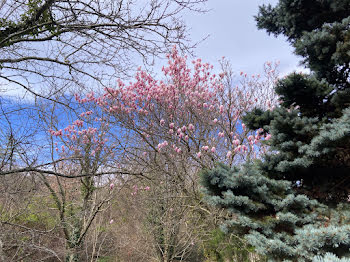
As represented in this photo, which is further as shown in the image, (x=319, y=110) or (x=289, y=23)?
(x=289, y=23)

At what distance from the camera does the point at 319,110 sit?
3.66m

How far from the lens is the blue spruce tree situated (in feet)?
7.89

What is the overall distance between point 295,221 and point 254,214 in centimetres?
46

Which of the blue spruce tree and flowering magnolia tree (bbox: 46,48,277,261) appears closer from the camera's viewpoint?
the blue spruce tree

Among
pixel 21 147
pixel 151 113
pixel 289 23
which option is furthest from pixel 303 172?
pixel 151 113

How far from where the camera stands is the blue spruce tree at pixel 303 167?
2404mm

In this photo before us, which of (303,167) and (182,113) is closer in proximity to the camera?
(303,167)

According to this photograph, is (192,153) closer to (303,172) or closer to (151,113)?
(151,113)

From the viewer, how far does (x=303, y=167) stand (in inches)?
119

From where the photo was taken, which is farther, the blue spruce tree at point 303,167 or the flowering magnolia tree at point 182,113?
the flowering magnolia tree at point 182,113

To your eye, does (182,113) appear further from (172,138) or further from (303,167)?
(303,167)

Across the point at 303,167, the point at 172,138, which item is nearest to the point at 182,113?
the point at 172,138

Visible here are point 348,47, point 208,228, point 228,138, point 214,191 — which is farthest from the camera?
point 228,138

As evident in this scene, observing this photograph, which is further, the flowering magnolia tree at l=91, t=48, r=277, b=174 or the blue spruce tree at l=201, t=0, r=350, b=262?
the flowering magnolia tree at l=91, t=48, r=277, b=174
